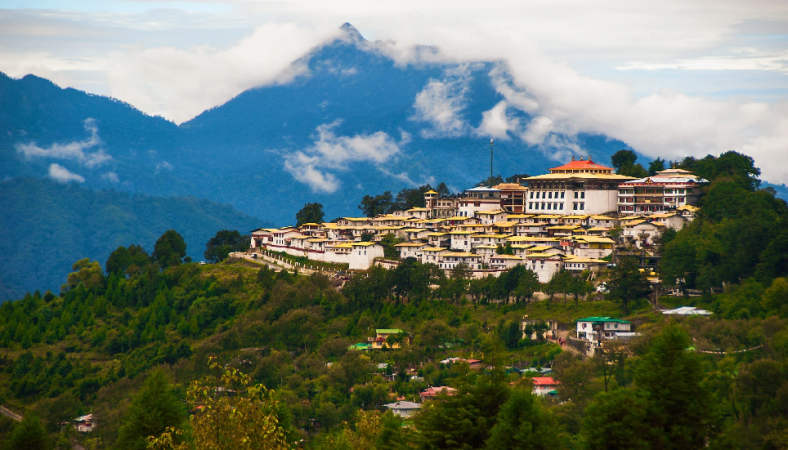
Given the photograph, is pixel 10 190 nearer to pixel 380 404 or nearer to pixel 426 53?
pixel 426 53

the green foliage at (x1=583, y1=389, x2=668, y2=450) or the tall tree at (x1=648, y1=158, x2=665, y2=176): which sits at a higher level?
the tall tree at (x1=648, y1=158, x2=665, y2=176)

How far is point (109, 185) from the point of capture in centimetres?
18900

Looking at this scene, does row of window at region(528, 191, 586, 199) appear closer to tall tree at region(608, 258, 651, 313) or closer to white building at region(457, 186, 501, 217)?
white building at region(457, 186, 501, 217)

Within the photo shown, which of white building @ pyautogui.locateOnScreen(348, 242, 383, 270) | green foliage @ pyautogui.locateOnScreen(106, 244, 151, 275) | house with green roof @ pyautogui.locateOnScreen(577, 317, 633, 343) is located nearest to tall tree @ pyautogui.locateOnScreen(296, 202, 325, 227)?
white building @ pyautogui.locateOnScreen(348, 242, 383, 270)

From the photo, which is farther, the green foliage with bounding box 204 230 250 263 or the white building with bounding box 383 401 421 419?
the green foliage with bounding box 204 230 250 263

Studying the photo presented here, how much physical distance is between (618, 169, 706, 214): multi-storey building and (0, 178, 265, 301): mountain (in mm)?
84990

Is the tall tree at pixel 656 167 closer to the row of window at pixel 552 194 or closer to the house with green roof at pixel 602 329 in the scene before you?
the row of window at pixel 552 194

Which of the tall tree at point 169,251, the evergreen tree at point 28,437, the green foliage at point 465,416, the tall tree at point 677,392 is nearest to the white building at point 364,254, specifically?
the tall tree at point 169,251

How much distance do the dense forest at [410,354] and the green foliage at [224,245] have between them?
2.67 meters

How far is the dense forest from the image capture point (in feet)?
90.3

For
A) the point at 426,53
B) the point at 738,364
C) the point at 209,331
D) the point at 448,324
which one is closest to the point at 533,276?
the point at 448,324

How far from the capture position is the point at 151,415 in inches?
1256

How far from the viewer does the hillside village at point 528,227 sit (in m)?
61.9

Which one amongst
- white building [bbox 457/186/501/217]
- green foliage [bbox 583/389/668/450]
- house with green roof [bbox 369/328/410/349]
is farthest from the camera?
white building [bbox 457/186/501/217]
